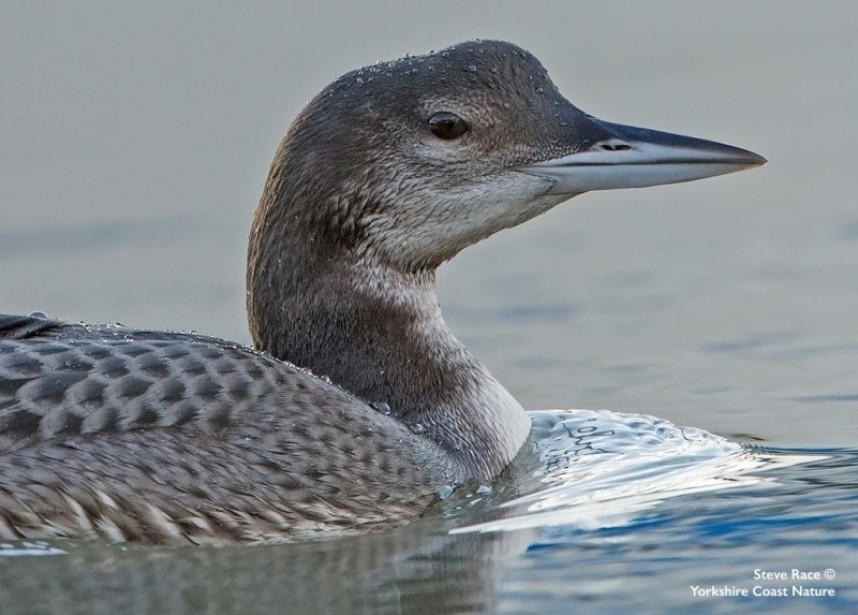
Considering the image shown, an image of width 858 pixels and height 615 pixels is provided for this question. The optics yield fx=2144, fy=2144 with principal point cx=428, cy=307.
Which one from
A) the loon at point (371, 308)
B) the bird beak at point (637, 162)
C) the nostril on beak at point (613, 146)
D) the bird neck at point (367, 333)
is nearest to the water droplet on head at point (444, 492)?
the loon at point (371, 308)

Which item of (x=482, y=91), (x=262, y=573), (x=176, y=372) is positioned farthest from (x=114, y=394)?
(x=482, y=91)

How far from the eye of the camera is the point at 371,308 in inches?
322

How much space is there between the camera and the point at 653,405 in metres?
9.27

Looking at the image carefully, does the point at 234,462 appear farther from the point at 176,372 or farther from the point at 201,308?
the point at 201,308

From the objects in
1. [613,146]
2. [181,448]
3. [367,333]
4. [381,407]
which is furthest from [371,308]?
[181,448]

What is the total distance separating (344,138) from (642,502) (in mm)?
1757


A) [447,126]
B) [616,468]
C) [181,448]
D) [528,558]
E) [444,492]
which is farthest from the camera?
[616,468]

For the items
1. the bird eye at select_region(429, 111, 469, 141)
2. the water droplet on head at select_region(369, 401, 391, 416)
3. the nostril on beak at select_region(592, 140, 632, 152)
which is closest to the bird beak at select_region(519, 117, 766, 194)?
the nostril on beak at select_region(592, 140, 632, 152)

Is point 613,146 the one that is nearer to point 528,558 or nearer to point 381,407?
point 381,407

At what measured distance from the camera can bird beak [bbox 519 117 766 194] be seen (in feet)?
26.6

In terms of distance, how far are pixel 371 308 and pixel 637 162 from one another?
1.15 m

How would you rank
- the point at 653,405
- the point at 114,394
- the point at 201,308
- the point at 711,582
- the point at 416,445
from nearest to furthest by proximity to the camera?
1. the point at 711,582
2. the point at 114,394
3. the point at 416,445
4. the point at 653,405
5. the point at 201,308

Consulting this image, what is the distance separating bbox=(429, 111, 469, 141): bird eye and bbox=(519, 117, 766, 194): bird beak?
29 cm

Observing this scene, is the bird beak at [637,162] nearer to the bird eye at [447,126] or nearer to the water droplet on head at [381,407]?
the bird eye at [447,126]
